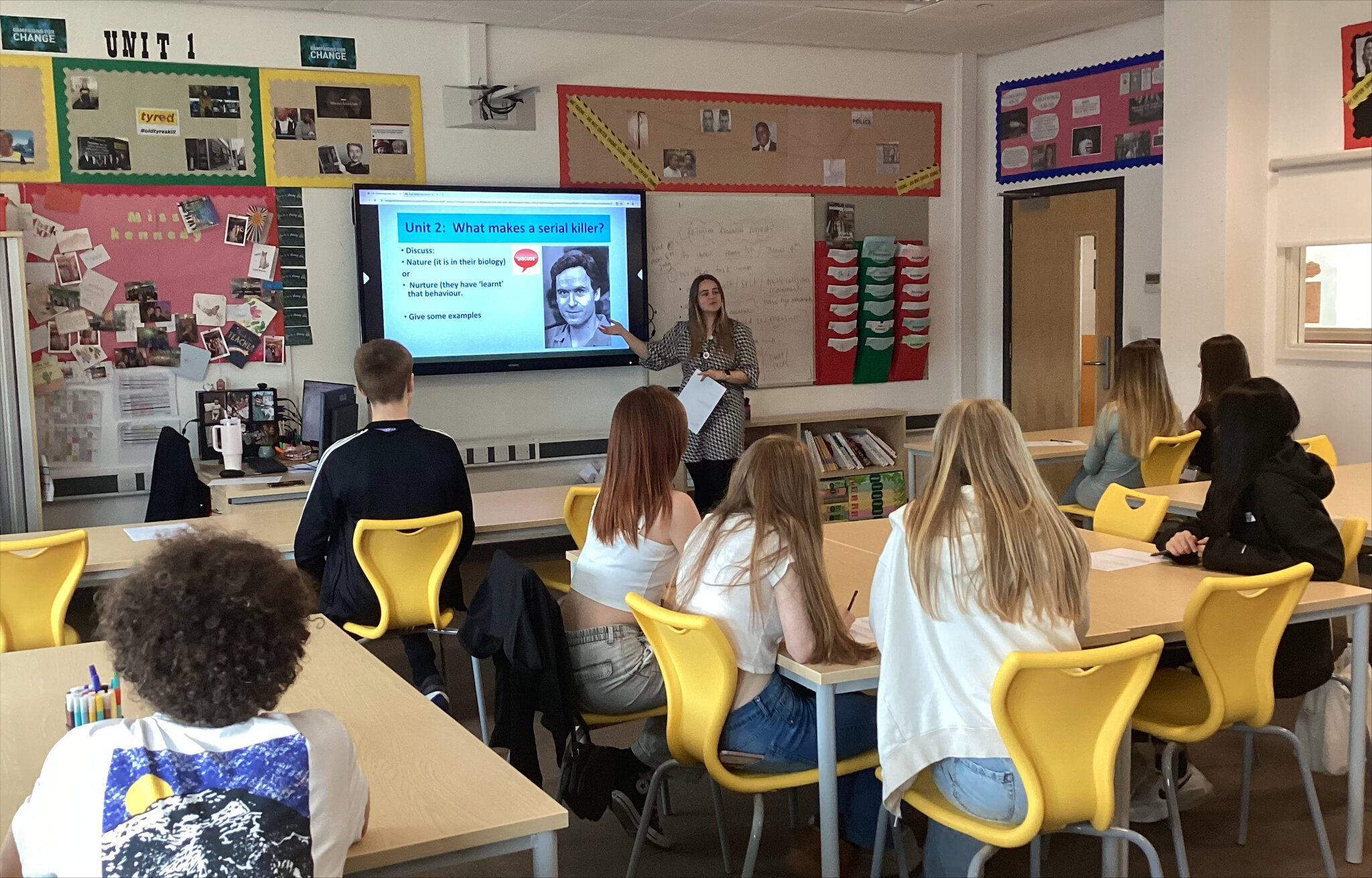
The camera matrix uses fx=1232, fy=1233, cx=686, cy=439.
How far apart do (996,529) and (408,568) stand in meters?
2.00

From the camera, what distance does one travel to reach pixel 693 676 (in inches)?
103

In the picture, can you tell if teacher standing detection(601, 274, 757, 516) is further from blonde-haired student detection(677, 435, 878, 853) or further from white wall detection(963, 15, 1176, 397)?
blonde-haired student detection(677, 435, 878, 853)

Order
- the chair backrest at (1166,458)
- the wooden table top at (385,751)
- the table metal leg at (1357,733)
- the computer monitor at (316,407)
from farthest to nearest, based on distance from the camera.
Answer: the computer monitor at (316,407) → the chair backrest at (1166,458) → the table metal leg at (1357,733) → the wooden table top at (385,751)

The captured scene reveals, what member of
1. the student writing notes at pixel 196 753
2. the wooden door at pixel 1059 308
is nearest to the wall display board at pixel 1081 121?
the wooden door at pixel 1059 308

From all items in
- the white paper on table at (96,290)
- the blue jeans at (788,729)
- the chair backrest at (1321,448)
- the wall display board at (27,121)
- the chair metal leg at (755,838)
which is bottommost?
the chair metal leg at (755,838)

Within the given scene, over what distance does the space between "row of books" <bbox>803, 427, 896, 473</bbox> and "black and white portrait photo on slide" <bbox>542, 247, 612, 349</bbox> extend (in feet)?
4.67

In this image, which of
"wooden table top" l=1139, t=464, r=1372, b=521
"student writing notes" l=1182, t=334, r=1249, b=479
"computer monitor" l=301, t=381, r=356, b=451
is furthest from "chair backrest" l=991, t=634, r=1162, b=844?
"computer monitor" l=301, t=381, r=356, b=451

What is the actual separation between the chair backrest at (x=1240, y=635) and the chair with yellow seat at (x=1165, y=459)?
2.04 metres

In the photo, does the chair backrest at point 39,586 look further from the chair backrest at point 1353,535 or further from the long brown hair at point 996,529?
the chair backrest at point 1353,535

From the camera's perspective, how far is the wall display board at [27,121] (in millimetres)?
5473

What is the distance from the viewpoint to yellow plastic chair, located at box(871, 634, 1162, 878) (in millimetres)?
2150

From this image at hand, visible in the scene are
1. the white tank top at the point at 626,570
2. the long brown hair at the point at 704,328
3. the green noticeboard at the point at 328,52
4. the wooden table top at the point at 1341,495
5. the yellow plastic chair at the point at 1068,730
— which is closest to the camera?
the yellow plastic chair at the point at 1068,730

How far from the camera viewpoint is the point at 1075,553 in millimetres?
2355

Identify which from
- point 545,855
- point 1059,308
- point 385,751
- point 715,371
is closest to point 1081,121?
point 1059,308
